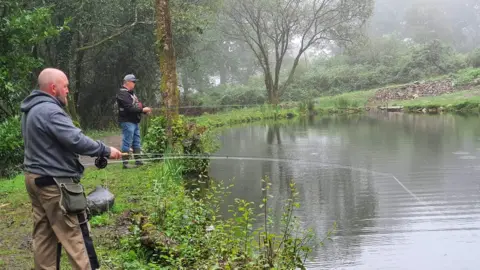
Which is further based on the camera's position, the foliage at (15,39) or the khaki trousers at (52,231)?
the foliage at (15,39)

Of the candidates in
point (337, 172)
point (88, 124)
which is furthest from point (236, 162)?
point (88, 124)

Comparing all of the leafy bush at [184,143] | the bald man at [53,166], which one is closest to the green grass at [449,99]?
the leafy bush at [184,143]

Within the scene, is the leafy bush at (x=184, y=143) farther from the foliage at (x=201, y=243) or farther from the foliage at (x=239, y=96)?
the foliage at (x=239, y=96)

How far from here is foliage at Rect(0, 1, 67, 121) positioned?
6730 millimetres

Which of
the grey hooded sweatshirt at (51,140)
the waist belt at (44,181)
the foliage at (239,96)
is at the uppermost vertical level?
the foliage at (239,96)

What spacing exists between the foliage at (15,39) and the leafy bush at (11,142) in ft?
1.22

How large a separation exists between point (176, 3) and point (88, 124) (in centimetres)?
726

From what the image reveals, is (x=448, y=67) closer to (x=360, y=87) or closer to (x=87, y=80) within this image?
(x=360, y=87)

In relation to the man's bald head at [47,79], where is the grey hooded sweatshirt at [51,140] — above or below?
below

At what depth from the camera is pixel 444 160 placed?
11.5 metres

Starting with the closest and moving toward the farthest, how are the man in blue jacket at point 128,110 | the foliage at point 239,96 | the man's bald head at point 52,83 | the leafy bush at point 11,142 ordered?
the man's bald head at point 52,83, the leafy bush at point 11,142, the man in blue jacket at point 128,110, the foliage at point 239,96

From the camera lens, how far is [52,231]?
13.3ft

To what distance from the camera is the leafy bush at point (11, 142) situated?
6645 millimetres

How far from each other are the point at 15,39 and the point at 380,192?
5.87 metres
